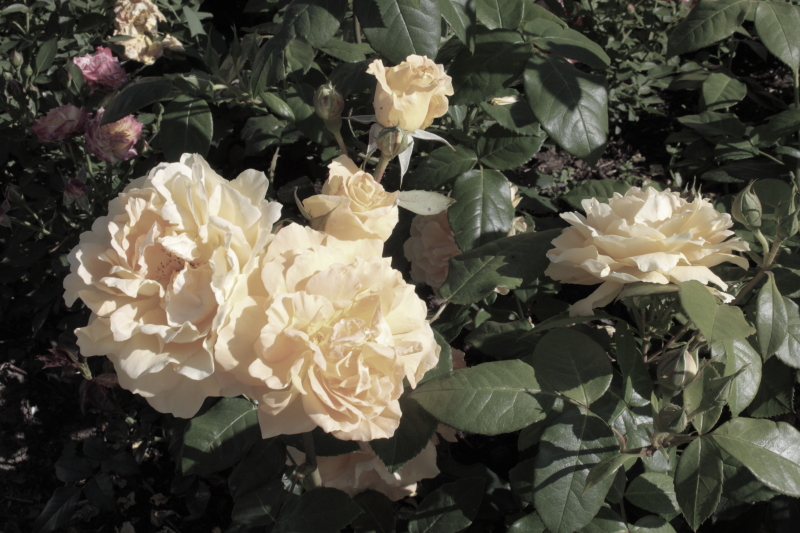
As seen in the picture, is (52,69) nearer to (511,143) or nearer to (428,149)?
(428,149)

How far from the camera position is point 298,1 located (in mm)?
1154

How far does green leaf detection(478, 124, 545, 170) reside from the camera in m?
1.29

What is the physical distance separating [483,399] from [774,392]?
0.71 meters

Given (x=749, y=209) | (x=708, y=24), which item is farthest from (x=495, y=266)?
(x=708, y=24)

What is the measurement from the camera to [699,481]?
0.82 m

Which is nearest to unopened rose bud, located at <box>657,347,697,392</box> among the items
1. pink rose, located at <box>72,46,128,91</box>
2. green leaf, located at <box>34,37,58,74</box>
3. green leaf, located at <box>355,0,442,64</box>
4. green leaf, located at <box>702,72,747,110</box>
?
green leaf, located at <box>355,0,442,64</box>

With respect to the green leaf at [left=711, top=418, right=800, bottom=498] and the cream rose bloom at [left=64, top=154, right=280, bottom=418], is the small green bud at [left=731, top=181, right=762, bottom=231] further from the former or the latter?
the cream rose bloom at [left=64, top=154, right=280, bottom=418]

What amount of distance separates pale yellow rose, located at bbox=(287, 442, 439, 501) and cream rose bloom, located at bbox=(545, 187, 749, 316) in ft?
1.47

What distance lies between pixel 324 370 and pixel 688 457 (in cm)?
58

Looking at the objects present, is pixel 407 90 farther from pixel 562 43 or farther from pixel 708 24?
pixel 708 24

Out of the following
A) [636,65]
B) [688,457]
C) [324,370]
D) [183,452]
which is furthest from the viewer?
[636,65]

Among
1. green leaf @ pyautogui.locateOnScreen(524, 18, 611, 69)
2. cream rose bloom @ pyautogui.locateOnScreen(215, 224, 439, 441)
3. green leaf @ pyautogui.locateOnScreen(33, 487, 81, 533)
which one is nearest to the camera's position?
cream rose bloom @ pyautogui.locateOnScreen(215, 224, 439, 441)

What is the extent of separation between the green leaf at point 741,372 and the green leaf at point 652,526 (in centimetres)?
24

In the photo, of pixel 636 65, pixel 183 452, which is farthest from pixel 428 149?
pixel 636 65
